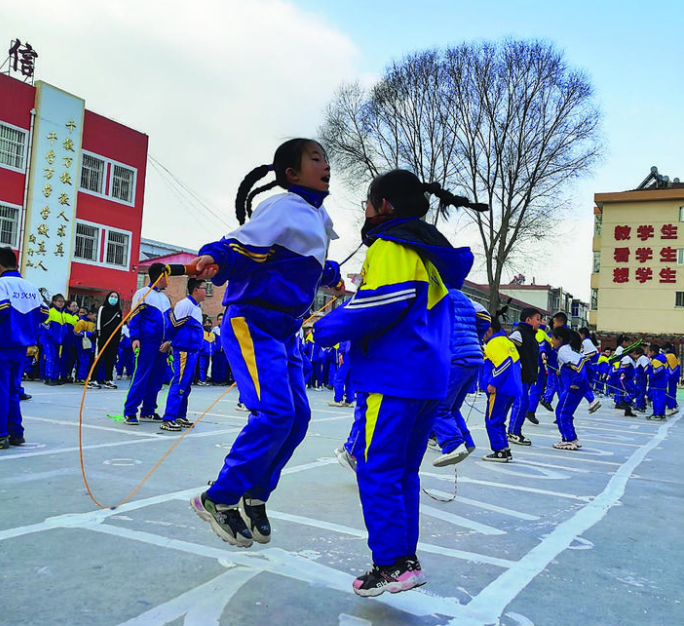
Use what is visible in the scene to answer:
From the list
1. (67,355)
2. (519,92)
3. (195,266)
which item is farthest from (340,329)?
(519,92)

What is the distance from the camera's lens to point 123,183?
27.5m

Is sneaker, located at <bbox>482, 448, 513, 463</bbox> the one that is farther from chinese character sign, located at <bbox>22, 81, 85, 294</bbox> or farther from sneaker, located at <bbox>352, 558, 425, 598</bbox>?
chinese character sign, located at <bbox>22, 81, 85, 294</bbox>

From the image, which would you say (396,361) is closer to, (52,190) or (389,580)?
(389,580)

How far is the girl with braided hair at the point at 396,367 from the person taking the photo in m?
2.67

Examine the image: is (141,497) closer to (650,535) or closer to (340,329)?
(340,329)

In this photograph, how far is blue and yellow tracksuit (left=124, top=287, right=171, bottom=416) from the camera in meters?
8.44

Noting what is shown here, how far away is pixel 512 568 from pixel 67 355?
1305 centimetres

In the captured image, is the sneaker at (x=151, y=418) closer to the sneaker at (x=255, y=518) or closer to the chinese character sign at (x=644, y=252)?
the sneaker at (x=255, y=518)

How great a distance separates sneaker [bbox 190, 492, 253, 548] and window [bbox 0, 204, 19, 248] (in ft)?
75.6

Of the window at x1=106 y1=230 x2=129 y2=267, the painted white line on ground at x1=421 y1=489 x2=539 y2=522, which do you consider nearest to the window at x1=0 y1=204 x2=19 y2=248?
the window at x1=106 y1=230 x2=129 y2=267

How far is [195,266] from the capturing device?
115 inches

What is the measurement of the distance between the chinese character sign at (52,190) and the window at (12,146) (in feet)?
1.30

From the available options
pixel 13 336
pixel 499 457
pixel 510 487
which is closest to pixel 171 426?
pixel 13 336

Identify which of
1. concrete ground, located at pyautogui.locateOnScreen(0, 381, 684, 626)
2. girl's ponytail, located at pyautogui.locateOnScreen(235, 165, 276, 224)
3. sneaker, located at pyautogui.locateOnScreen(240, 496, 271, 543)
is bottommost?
concrete ground, located at pyautogui.locateOnScreen(0, 381, 684, 626)
